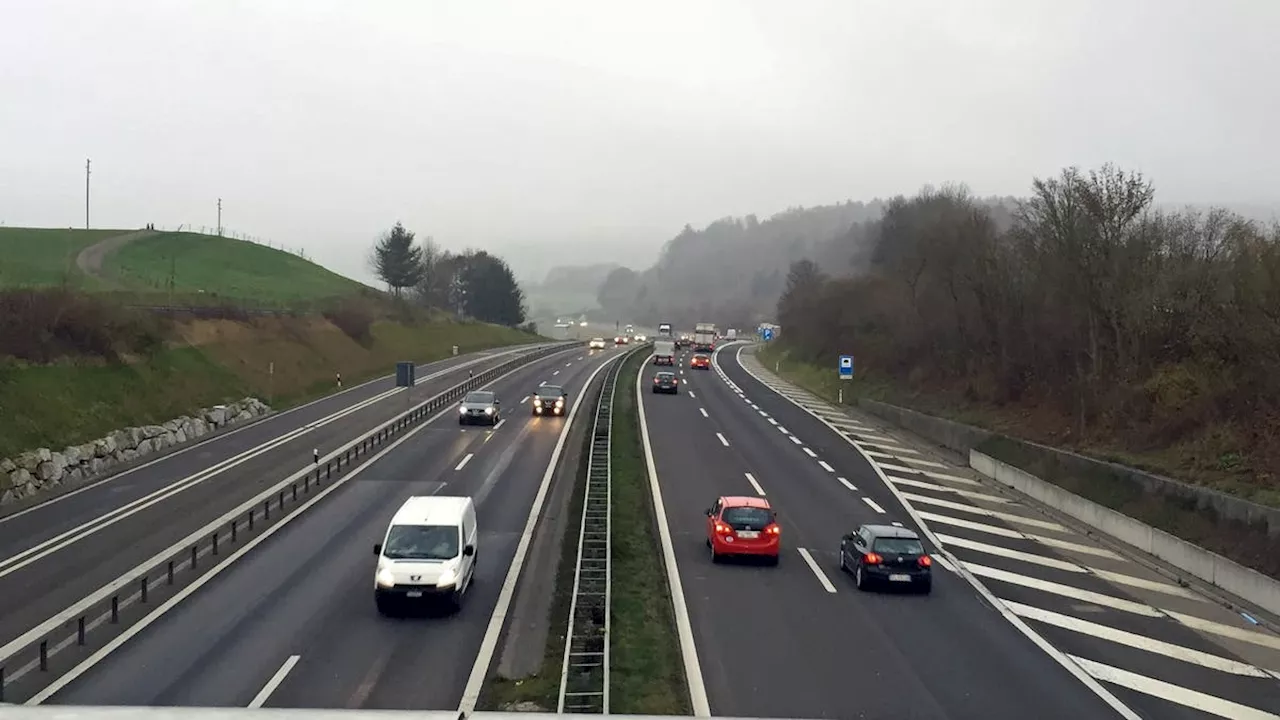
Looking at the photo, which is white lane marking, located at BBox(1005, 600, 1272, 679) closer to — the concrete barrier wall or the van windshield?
the concrete barrier wall

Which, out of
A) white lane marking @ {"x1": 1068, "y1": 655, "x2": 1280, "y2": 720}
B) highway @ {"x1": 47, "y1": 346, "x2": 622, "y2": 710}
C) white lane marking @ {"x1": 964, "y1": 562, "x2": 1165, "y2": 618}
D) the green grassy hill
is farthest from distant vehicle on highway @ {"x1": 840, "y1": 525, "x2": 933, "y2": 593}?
the green grassy hill

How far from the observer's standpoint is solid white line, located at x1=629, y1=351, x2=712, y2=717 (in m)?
15.1

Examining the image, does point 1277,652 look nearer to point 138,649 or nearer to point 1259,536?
point 1259,536

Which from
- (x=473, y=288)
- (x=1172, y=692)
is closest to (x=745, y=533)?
(x=1172, y=692)

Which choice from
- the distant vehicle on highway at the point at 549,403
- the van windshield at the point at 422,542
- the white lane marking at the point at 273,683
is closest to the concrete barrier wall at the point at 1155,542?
the van windshield at the point at 422,542

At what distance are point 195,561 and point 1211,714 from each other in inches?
815

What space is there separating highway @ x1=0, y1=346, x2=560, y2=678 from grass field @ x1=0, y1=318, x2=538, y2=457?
8.68ft

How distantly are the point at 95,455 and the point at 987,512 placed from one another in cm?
3122

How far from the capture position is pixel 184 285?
9100 centimetres

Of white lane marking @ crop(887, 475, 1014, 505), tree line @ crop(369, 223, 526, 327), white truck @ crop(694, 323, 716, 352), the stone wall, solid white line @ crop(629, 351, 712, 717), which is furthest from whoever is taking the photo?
tree line @ crop(369, 223, 526, 327)

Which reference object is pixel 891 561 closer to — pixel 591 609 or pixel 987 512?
pixel 591 609

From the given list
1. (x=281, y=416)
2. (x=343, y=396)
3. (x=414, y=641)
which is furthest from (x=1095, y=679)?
(x=343, y=396)

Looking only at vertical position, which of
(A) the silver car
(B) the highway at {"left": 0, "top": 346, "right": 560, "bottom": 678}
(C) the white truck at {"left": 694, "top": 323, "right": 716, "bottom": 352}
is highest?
(C) the white truck at {"left": 694, "top": 323, "right": 716, "bottom": 352}

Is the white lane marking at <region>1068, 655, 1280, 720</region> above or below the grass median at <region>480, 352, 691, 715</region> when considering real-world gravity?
below
